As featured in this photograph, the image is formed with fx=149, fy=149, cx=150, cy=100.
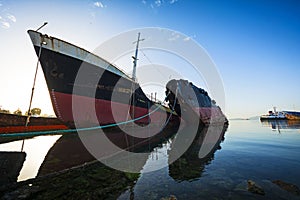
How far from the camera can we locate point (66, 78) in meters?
11.2

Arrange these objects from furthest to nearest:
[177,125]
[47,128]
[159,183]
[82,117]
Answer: [177,125] → [82,117] → [47,128] → [159,183]

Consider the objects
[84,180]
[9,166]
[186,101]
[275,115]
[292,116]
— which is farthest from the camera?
[275,115]

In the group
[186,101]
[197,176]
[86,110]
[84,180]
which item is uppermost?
[186,101]

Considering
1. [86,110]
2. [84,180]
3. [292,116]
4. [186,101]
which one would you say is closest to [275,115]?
[292,116]

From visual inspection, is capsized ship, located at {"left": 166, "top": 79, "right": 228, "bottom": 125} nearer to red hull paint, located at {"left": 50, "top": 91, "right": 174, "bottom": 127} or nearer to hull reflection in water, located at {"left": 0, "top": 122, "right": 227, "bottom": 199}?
red hull paint, located at {"left": 50, "top": 91, "right": 174, "bottom": 127}

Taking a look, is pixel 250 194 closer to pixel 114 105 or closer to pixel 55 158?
pixel 55 158

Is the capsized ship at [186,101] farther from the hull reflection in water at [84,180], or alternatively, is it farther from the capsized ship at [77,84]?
the hull reflection in water at [84,180]

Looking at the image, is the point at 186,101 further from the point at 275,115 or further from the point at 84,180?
the point at 275,115

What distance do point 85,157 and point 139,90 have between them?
12581mm

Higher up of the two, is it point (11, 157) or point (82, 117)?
point (82, 117)

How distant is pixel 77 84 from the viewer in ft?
38.2

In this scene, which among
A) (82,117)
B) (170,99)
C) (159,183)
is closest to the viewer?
(159,183)

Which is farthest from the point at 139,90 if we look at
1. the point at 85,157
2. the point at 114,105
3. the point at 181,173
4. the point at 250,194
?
the point at 250,194

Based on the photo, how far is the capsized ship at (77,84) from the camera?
10609 millimetres
